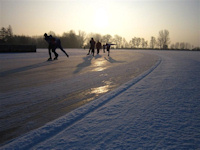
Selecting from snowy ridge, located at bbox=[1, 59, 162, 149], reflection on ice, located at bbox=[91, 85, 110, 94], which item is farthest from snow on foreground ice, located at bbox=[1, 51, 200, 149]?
reflection on ice, located at bbox=[91, 85, 110, 94]

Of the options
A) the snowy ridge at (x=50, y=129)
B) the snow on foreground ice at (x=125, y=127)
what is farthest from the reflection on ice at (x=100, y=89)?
the snowy ridge at (x=50, y=129)

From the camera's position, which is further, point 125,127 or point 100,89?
point 100,89

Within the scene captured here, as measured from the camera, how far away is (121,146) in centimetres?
122

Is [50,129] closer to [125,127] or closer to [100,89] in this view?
[125,127]

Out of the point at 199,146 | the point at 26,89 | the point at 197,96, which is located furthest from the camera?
the point at 26,89

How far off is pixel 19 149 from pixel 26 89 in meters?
2.11

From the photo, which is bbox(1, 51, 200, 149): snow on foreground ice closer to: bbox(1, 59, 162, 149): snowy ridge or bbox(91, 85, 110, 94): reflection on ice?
bbox(1, 59, 162, 149): snowy ridge

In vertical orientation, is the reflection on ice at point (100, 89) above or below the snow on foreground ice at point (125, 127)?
above

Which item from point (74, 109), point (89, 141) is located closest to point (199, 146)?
point (89, 141)

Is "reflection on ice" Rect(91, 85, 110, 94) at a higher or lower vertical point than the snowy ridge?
higher

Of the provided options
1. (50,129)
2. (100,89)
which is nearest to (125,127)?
(50,129)

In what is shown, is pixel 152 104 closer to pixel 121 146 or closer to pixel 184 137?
pixel 184 137

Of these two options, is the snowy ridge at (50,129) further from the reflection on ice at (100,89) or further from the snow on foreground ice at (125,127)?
the reflection on ice at (100,89)

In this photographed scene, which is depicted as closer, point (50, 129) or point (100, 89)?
point (50, 129)
